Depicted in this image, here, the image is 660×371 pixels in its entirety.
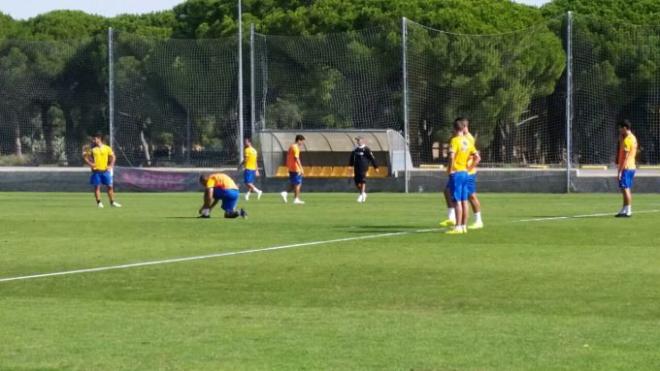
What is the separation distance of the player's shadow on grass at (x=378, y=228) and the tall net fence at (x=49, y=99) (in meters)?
32.5

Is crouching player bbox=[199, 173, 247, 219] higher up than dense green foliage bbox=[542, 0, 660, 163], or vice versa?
dense green foliage bbox=[542, 0, 660, 163]

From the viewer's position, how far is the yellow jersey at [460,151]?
22.5 metres

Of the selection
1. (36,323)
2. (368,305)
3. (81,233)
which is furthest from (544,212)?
(36,323)

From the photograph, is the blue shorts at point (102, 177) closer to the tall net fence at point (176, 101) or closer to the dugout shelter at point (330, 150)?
the dugout shelter at point (330, 150)

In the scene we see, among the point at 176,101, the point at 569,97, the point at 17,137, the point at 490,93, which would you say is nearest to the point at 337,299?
the point at 569,97

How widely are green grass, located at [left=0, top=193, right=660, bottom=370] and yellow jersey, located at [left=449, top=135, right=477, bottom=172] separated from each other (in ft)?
3.84

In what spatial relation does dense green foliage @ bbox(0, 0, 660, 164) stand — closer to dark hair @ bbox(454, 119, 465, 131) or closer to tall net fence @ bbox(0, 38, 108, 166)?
tall net fence @ bbox(0, 38, 108, 166)

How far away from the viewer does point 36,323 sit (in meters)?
11.6

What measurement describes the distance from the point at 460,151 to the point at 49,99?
124 feet

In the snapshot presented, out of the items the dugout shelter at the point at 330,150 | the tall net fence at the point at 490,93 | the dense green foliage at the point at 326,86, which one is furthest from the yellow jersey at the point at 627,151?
the dense green foliage at the point at 326,86

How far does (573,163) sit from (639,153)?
5.60m

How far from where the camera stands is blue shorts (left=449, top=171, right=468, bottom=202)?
22.2m

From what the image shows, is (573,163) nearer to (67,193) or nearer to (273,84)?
(273,84)

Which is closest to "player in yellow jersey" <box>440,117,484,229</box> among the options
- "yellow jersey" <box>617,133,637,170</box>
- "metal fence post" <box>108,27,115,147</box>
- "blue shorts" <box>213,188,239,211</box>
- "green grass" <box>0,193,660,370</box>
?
"green grass" <box>0,193,660,370</box>
